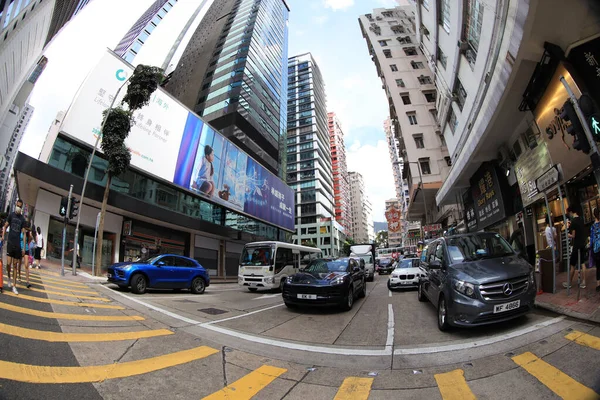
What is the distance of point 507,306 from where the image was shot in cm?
434

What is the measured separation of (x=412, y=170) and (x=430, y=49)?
11.1 metres

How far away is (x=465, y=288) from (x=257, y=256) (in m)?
10.1

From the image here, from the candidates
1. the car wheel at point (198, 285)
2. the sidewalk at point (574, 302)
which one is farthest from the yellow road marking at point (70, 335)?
the sidewalk at point (574, 302)

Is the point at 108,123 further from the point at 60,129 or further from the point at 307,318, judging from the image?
the point at 307,318

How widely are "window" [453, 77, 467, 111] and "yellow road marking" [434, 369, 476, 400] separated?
1718cm

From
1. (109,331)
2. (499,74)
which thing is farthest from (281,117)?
(109,331)

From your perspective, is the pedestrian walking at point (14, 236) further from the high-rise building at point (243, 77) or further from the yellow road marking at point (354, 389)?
the high-rise building at point (243, 77)

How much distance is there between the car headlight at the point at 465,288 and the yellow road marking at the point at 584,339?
120 cm

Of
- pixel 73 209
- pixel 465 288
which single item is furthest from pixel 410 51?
pixel 73 209

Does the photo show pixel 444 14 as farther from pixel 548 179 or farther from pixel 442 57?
pixel 548 179

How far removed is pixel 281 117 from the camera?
5428cm

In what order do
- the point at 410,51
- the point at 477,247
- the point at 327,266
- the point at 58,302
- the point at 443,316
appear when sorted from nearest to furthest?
the point at 443,316 → the point at 58,302 → the point at 477,247 → the point at 327,266 → the point at 410,51

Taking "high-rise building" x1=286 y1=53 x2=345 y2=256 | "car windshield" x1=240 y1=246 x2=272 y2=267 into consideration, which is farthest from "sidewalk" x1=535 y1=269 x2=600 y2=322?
"high-rise building" x1=286 y1=53 x2=345 y2=256

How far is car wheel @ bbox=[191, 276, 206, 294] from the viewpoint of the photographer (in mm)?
10562
